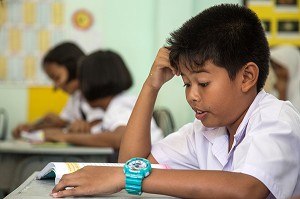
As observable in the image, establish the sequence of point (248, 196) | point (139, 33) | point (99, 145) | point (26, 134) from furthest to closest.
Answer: point (139, 33)
point (26, 134)
point (99, 145)
point (248, 196)

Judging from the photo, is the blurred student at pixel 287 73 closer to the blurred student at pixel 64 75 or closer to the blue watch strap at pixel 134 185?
the blurred student at pixel 64 75

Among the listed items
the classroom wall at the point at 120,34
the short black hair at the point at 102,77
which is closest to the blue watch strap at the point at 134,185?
the short black hair at the point at 102,77

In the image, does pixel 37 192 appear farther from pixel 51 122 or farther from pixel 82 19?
pixel 82 19

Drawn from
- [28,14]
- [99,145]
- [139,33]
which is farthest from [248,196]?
[28,14]

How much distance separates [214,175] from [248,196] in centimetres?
8

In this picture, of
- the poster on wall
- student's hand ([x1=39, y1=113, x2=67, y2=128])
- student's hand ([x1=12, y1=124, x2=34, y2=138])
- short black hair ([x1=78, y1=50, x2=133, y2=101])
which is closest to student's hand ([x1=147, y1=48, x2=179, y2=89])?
short black hair ([x1=78, y1=50, x2=133, y2=101])

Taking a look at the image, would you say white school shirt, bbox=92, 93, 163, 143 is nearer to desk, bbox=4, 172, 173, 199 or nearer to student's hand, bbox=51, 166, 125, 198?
desk, bbox=4, 172, 173, 199

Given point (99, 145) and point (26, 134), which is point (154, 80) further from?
point (26, 134)

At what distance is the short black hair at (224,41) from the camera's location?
1393 mm

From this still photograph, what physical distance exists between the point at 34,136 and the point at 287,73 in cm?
180

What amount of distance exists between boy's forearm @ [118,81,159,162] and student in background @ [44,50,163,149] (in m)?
1.60

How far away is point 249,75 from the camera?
143 centimetres

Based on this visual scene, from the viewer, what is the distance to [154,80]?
1.71 metres

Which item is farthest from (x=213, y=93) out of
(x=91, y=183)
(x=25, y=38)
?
(x=25, y=38)
